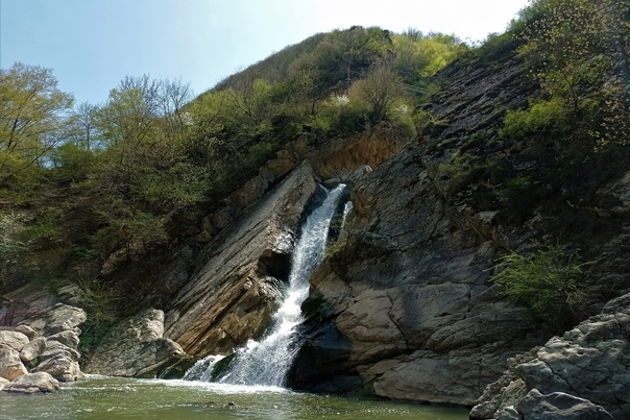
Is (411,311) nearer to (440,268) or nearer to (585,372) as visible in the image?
(440,268)

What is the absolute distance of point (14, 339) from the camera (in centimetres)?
1841

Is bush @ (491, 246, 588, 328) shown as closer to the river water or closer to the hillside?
the hillside

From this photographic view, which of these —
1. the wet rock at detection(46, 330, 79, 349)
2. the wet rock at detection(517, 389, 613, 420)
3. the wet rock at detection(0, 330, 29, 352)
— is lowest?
the wet rock at detection(517, 389, 613, 420)

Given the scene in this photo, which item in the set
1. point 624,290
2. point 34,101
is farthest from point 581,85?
point 34,101

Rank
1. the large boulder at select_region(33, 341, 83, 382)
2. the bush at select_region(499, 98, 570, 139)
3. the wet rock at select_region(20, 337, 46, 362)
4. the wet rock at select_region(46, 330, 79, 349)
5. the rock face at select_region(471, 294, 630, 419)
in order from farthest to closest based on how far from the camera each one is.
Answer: the wet rock at select_region(46, 330, 79, 349)
the wet rock at select_region(20, 337, 46, 362)
the large boulder at select_region(33, 341, 83, 382)
the bush at select_region(499, 98, 570, 139)
the rock face at select_region(471, 294, 630, 419)

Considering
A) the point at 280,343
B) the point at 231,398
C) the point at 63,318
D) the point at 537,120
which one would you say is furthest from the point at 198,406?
the point at 537,120

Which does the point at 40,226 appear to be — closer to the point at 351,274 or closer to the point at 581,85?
the point at 351,274

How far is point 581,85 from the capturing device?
56.9 feet

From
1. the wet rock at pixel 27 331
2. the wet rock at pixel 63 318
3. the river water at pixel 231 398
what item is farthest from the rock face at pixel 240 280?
the wet rock at pixel 27 331

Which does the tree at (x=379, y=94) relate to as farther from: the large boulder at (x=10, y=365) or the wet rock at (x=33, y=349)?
the large boulder at (x=10, y=365)

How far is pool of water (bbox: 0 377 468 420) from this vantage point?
10828mm

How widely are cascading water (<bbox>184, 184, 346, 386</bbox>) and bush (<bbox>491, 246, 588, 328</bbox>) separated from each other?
7637 millimetres

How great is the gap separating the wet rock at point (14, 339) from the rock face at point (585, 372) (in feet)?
53.3

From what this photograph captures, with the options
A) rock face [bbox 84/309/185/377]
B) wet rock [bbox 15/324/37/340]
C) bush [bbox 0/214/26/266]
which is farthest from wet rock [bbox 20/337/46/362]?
bush [bbox 0/214/26/266]
